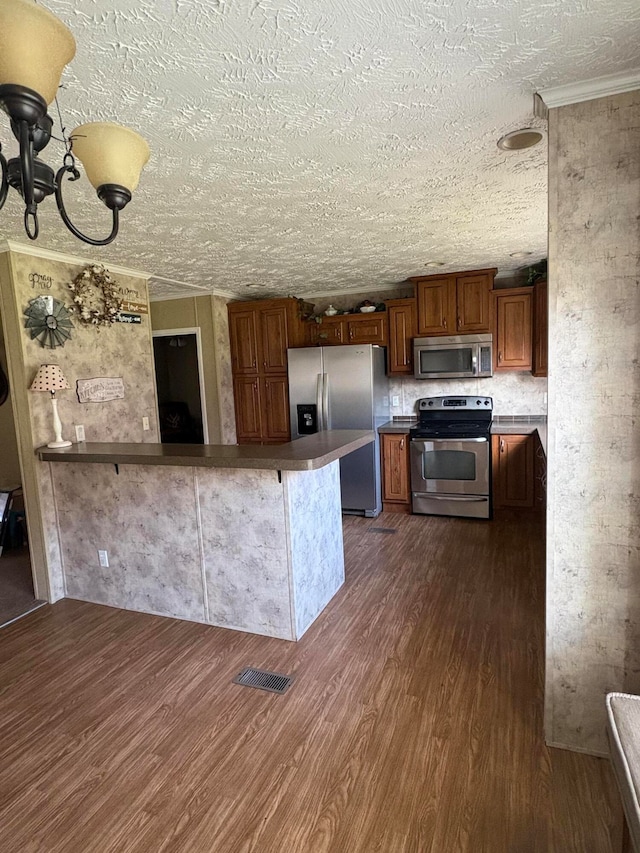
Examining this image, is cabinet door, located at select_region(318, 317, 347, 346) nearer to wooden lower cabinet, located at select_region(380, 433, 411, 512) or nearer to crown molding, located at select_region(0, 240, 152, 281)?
wooden lower cabinet, located at select_region(380, 433, 411, 512)

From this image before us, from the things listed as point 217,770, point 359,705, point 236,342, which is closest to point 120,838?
point 217,770

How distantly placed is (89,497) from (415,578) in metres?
2.28

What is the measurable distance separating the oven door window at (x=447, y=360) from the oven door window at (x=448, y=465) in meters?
0.83

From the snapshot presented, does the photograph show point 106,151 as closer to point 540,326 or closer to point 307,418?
point 307,418

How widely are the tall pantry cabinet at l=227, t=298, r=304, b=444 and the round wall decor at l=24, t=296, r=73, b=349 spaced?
2.26 meters

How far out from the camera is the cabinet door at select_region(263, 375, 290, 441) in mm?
5254

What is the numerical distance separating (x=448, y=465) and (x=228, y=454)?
2.67 metres

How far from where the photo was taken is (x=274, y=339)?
5.21m

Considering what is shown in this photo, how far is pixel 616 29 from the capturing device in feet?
4.30

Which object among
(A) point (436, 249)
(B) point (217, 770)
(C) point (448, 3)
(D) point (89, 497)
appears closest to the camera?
(C) point (448, 3)

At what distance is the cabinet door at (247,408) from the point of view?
540 centimetres

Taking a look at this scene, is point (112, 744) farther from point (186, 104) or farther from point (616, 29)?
point (616, 29)

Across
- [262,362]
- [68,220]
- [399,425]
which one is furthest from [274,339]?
[68,220]

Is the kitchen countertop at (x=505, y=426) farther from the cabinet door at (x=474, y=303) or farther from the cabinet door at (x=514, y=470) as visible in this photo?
the cabinet door at (x=474, y=303)
